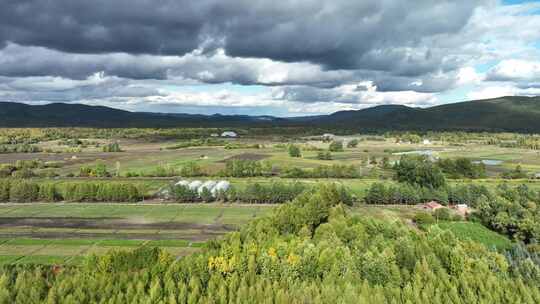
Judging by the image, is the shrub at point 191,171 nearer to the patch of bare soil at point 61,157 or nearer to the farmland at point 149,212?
the farmland at point 149,212

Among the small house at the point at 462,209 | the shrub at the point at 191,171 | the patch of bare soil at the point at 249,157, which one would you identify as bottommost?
the small house at the point at 462,209

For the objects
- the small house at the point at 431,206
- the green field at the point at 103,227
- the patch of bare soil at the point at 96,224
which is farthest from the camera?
the small house at the point at 431,206

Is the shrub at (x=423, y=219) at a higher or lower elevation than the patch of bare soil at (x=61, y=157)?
lower

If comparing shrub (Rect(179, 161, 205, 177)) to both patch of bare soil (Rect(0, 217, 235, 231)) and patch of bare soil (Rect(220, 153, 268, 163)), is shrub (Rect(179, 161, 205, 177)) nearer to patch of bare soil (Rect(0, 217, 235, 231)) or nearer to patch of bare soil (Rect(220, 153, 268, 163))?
patch of bare soil (Rect(220, 153, 268, 163))

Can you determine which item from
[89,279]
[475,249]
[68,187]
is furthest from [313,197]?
[68,187]

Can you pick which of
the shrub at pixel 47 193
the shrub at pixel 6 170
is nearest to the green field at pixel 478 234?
the shrub at pixel 47 193

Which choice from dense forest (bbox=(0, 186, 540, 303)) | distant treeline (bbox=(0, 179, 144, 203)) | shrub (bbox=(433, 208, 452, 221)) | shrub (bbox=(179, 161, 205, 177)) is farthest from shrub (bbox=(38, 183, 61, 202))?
shrub (bbox=(433, 208, 452, 221))

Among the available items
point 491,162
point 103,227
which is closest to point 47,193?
point 103,227

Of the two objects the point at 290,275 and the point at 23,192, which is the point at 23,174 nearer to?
the point at 23,192
